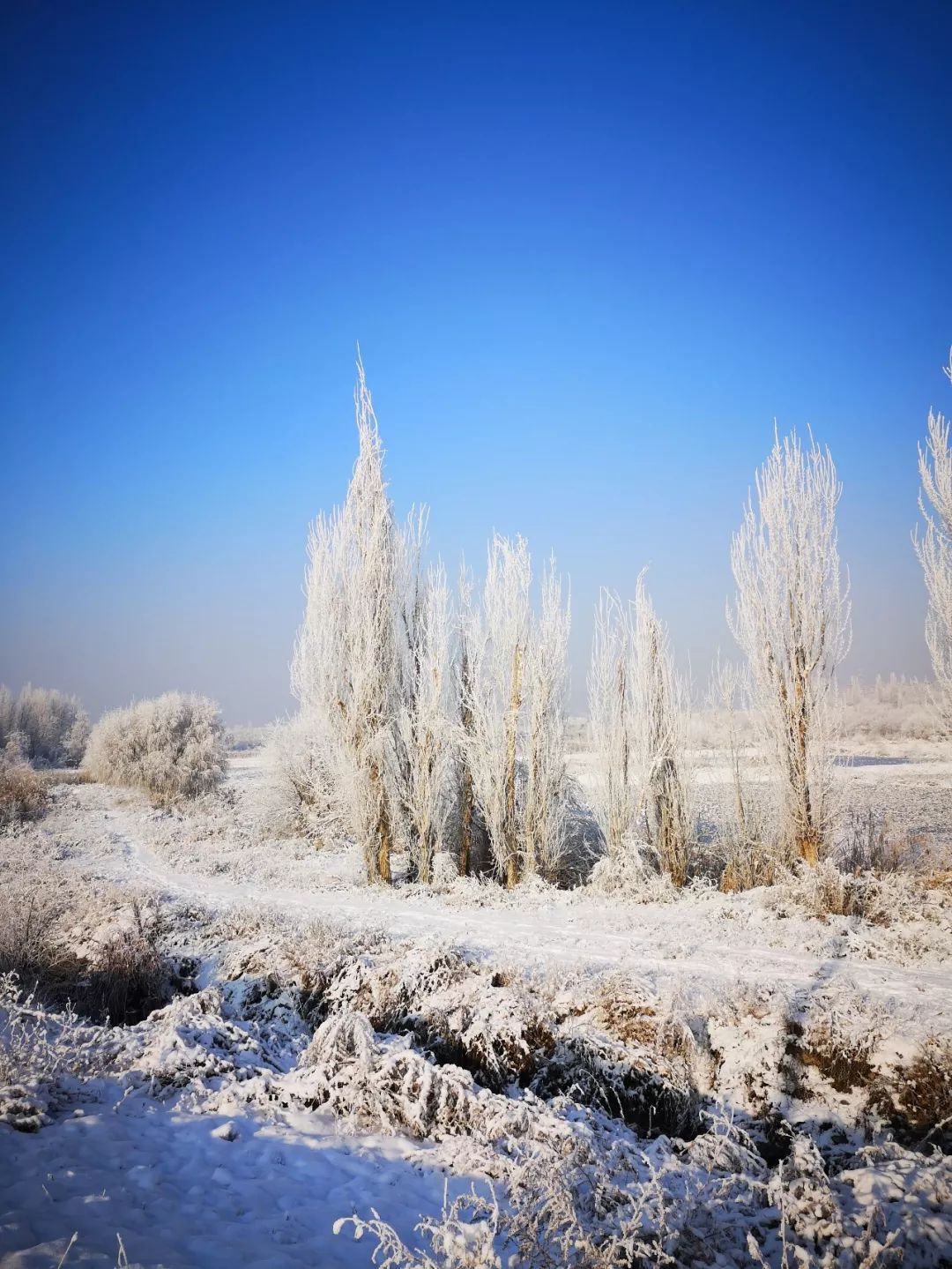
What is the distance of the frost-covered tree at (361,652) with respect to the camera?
11.6 m

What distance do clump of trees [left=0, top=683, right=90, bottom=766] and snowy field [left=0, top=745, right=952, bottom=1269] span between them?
127ft

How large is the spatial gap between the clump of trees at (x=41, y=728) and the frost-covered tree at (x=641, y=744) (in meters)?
39.8

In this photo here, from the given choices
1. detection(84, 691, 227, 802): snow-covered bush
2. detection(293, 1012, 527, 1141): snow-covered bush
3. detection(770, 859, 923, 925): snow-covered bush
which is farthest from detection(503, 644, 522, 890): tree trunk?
detection(84, 691, 227, 802): snow-covered bush

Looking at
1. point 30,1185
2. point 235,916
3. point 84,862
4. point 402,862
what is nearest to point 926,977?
point 30,1185

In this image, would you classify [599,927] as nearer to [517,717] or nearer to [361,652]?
[517,717]

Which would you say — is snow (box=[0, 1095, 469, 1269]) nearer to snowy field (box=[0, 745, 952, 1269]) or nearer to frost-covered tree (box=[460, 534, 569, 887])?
snowy field (box=[0, 745, 952, 1269])

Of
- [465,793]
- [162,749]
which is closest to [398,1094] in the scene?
[465,793]

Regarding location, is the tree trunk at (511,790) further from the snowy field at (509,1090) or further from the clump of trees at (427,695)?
the snowy field at (509,1090)

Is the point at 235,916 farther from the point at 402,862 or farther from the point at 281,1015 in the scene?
the point at 402,862

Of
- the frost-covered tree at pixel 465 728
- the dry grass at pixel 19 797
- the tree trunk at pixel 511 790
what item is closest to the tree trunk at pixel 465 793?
the frost-covered tree at pixel 465 728

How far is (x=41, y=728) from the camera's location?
42938 mm

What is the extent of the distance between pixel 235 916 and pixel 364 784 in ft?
10.8

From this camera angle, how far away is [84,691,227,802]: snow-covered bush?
963 inches

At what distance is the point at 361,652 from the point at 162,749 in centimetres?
1811
